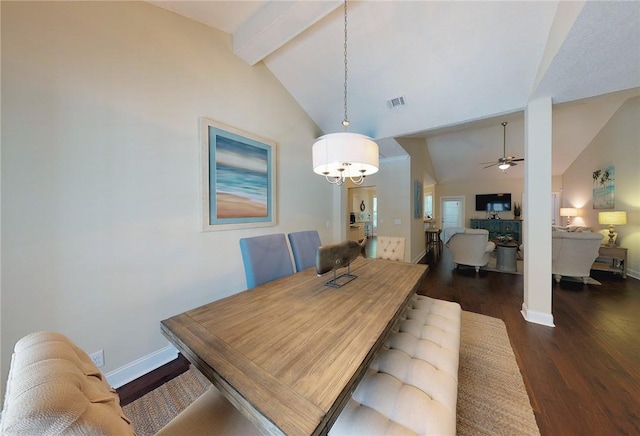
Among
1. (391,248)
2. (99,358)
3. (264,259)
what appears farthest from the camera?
(391,248)

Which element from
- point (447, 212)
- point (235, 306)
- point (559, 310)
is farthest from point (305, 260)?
point (447, 212)

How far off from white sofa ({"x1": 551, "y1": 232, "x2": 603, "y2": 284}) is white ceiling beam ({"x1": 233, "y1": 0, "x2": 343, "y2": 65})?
449 cm

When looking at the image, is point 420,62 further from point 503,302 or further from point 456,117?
point 503,302

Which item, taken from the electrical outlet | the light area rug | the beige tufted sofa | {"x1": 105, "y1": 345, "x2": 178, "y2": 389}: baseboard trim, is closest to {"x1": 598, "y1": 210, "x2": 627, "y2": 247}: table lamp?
the light area rug

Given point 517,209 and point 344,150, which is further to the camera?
point 517,209

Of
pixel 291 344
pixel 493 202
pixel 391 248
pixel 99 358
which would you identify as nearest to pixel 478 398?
pixel 291 344

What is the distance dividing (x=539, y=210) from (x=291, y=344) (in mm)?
2977

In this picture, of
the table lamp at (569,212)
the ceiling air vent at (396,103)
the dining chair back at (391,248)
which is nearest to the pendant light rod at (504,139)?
the table lamp at (569,212)

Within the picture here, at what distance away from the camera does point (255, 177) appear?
2.70 m

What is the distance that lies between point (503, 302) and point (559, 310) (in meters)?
0.54

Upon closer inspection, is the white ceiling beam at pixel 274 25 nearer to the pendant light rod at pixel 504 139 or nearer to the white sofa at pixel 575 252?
the white sofa at pixel 575 252

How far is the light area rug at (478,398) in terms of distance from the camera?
1.30 metres

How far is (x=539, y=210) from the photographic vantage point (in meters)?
2.40

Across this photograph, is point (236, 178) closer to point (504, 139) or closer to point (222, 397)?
point (222, 397)
